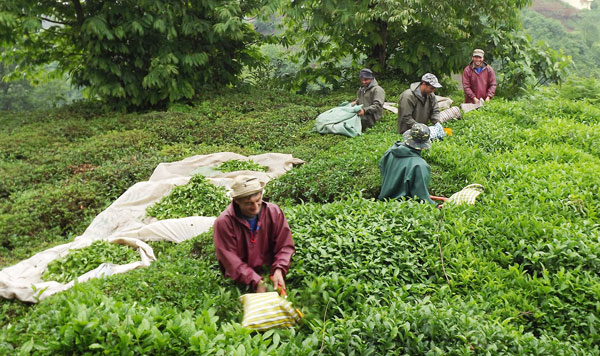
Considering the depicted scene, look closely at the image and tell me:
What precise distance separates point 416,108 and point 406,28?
20.8ft

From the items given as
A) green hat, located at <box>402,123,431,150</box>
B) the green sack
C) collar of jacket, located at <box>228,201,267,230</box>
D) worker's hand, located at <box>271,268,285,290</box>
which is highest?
green hat, located at <box>402,123,431,150</box>

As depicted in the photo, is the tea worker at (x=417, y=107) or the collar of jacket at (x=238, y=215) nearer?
the collar of jacket at (x=238, y=215)

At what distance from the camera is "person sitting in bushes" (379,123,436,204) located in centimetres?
563

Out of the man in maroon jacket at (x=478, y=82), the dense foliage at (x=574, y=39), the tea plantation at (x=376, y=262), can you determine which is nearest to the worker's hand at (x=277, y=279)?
the tea plantation at (x=376, y=262)

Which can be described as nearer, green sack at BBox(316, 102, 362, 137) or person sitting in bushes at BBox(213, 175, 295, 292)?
person sitting in bushes at BBox(213, 175, 295, 292)

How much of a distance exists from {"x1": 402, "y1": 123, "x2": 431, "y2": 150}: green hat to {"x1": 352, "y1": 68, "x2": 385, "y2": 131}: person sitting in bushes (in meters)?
4.23

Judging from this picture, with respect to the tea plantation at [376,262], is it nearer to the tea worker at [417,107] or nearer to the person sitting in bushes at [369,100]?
the tea worker at [417,107]

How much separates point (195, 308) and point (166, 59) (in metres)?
9.70

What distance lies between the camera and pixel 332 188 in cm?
691

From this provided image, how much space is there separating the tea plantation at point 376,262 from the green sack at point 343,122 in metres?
0.75

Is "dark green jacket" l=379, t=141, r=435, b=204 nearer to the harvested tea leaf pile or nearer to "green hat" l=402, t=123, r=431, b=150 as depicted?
"green hat" l=402, t=123, r=431, b=150

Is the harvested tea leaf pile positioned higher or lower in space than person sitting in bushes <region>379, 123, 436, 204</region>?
lower

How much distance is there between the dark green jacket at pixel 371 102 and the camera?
9.91m

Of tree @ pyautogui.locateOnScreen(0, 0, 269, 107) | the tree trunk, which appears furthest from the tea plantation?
the tree trunk
